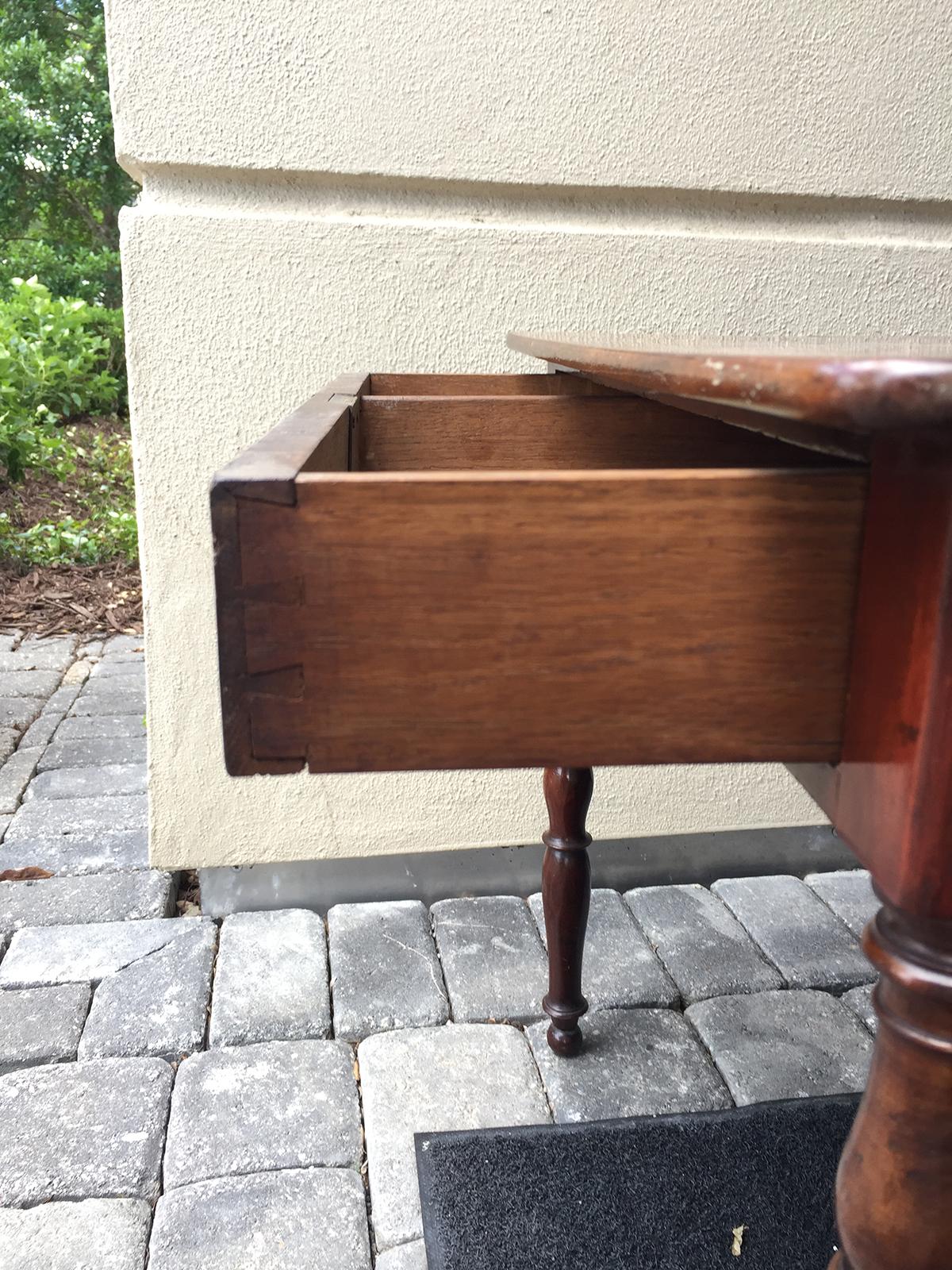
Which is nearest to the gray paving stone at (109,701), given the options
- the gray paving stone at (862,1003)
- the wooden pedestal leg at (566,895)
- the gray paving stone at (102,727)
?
the gray paving stone at (102,727)

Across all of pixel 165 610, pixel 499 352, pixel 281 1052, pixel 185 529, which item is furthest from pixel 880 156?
pixel 281 1052

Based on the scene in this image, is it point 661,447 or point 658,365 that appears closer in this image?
point 658,365

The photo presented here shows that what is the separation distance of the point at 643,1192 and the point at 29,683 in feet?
9.03

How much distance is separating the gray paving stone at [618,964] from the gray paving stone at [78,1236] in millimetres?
841

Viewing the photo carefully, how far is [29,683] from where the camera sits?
3453 millimetres

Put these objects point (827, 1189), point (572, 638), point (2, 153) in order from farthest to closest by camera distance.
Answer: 1. point (2, 153)
2. point (827, 1189)
3. point (572, 638)

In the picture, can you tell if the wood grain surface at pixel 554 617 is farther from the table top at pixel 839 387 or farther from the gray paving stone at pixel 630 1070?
the gray paving stone at pixel 630 1070

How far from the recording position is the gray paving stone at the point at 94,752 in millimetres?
2803

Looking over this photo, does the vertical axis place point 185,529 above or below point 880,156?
below

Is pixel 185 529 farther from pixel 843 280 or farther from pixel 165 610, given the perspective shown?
pixel 843 280

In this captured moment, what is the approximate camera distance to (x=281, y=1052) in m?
1.69

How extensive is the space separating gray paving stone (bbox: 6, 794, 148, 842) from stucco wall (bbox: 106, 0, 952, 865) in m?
0.37

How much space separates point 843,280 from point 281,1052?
1822mm

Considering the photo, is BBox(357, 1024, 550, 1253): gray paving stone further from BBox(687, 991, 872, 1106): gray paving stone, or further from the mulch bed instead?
the mulch bed
